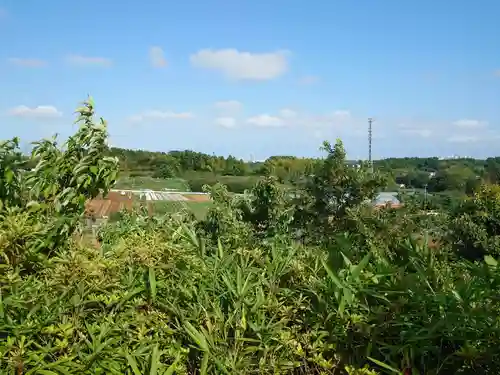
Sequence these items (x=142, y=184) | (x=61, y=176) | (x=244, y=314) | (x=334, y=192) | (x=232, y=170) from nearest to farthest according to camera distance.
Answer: (x=244, y=314) → (x=61, y=176) → (x=334, y=192) → (x=142, y=184) → (x=232, y=170)

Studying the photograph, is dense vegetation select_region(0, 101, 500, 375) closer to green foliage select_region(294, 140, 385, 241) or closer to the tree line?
green foliage select_region(294, 140, 385, 241)

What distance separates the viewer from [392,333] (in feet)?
5.23

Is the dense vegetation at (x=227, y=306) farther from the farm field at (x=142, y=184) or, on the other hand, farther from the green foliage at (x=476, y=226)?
the green foliage at (x=476, y=226)

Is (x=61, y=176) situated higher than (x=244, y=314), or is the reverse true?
(x=61, y=176)

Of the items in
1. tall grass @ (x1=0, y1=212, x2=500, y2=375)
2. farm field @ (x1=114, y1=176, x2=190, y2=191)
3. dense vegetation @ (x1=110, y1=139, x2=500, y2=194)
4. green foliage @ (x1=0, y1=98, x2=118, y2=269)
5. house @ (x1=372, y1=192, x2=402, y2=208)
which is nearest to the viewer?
tall grass @ (x1=0, y1=212, x2=500, y2=375)

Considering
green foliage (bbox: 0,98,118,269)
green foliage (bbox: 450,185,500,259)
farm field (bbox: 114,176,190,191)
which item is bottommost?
green foliage (bbox: 450,185,500,259)

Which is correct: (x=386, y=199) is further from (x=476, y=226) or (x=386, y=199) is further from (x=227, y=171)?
(x=227, y=171)

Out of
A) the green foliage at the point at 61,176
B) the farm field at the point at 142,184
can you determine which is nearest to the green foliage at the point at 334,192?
the farm field at the point at 142,184

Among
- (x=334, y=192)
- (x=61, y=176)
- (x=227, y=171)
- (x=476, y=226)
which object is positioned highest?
(x=61, y=176)

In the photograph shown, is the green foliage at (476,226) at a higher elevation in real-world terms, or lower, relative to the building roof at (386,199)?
lower

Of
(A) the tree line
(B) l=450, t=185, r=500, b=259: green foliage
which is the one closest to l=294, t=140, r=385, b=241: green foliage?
(B) l=450, t=185, r=500, b=259: green foliage

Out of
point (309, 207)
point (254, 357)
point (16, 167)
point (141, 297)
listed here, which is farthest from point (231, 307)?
point (309, 207)

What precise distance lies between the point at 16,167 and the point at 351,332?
154 centimetres

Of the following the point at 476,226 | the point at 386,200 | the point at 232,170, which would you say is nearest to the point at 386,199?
the point at 386,200
